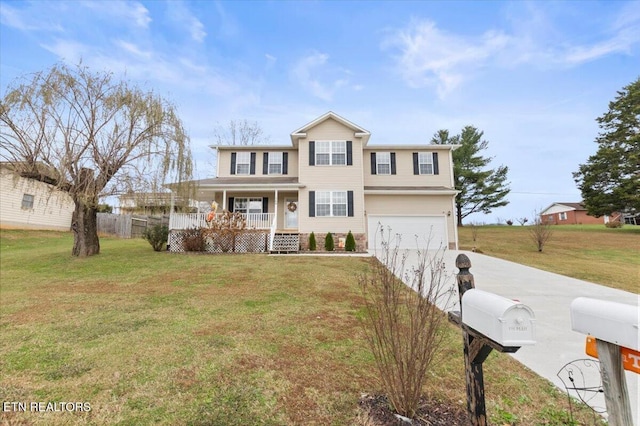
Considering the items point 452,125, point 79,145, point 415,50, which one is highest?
point 452,125

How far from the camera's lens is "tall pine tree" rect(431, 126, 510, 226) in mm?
28844

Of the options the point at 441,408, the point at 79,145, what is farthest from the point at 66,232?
the point at 441,408

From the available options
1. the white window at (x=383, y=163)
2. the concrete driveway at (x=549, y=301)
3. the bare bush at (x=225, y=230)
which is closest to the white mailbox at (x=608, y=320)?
the concrete driveway at (x=549, y=301)

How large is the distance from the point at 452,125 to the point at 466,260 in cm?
3266

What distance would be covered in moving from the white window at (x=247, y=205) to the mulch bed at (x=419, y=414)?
49.1 ft

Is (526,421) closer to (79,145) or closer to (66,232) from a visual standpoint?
(79,145)

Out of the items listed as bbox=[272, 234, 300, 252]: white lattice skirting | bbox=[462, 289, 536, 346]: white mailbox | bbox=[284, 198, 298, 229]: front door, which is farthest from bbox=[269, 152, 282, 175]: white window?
bbox=[462, 289, 536, 346]: white mailbox

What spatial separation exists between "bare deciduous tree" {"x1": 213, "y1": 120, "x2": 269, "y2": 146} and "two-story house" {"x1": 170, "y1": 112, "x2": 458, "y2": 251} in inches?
341

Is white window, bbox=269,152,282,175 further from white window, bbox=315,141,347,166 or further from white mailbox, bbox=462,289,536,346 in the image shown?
white mailbox, bbox=462,289,536,346

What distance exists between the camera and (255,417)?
2.47 metres

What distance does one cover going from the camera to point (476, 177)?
94.2 ft

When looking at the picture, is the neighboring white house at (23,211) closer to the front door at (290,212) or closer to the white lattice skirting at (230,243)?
the white lattice skirting at (230,243)

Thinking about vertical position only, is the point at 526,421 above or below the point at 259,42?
below

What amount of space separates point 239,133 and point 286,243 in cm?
1555
